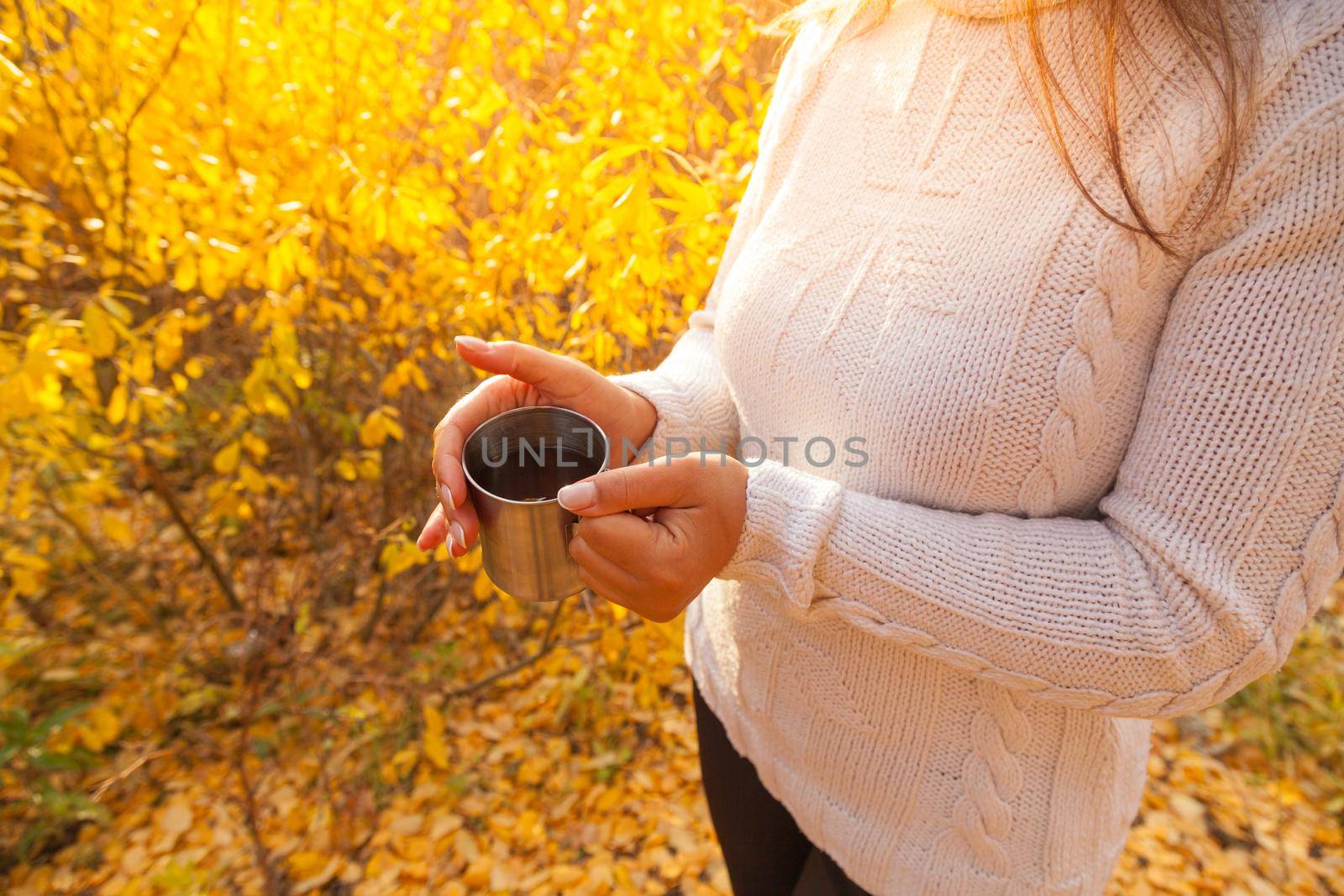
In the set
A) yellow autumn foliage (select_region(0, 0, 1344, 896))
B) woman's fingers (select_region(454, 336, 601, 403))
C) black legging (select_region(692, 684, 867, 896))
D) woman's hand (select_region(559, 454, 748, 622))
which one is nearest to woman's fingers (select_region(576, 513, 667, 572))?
woman's hand (select_region(559, 454, 748, 622))

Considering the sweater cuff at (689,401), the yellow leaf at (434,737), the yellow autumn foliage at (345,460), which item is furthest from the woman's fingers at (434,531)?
the yellow leaf at (434,737)

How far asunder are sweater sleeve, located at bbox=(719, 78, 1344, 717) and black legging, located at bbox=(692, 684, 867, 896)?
0.57m

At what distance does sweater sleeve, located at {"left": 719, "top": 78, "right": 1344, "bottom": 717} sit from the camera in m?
0.77

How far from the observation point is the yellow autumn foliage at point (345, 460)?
82.7 inches

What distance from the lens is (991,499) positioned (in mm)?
1013

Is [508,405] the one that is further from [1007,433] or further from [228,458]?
[228,458]

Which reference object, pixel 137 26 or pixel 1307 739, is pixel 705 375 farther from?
pixel 1307 739

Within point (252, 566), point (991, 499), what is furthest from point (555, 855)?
point (991, 499)

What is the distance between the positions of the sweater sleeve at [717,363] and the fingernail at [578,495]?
0.39 m

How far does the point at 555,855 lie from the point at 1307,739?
2665 millimetres

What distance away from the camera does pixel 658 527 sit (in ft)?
3.06

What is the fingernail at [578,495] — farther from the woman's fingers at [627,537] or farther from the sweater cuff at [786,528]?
the sweater cuff at [786,528]

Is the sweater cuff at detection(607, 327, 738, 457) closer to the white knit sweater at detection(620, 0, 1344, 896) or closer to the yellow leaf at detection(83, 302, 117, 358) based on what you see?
Result: the white knit sweater at detection(620, 0, 1344, 896)

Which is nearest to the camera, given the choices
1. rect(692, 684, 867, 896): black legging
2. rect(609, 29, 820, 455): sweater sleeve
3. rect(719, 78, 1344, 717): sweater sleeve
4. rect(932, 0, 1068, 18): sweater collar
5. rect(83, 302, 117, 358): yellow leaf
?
rect(719, 78, 1344, 717): sweater sleeve
